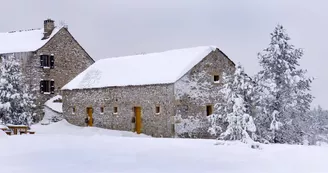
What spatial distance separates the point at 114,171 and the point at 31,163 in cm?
286

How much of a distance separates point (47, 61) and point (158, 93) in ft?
59.0

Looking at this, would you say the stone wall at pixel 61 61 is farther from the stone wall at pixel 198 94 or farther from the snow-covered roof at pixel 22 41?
the stone wall at pixel 198 94

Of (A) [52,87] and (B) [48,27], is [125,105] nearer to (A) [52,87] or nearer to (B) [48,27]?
(A) [52,87]

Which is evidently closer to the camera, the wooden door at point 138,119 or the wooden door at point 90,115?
the wooden door at point 138,119

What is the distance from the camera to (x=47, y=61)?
151 ft

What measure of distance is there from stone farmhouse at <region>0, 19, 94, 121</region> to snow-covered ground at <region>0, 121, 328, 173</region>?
2488 cm

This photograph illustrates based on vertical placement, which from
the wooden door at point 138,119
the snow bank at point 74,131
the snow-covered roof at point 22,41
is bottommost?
the snow bank at point 74,131

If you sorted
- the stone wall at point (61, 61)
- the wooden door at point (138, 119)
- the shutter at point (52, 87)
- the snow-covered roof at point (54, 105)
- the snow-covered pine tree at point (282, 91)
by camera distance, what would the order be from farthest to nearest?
the shutter at point (52, 87) < the stone wall at point (61, 61) < the snow-covered roof at point (54, 105) < the wooden door at point (138, 119) < the snow-covered pine tree at point (282, 91)

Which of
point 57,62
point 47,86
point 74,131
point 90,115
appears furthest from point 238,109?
point 57,62

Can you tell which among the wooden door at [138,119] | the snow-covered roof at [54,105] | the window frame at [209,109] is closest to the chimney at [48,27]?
the snow-covered roof at [54,105]

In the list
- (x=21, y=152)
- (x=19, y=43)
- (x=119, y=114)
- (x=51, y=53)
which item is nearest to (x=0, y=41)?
(x=19, y=43)

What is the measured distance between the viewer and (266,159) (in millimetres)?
15789

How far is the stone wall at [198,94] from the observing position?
30875 mm

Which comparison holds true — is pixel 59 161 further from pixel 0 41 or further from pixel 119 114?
pixel 0 41
